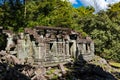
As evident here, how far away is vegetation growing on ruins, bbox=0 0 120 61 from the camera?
126 ft

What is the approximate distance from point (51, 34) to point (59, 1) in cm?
2044

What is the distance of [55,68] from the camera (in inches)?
1014

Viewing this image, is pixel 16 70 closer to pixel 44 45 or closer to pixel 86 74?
pixel 44 45

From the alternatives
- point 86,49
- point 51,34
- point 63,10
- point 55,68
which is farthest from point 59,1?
point 55,68

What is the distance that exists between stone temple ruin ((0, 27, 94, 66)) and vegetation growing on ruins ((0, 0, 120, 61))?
8.95 metres

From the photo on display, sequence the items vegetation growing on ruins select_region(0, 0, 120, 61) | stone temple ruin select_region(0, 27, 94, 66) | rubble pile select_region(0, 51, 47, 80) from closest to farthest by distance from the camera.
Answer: rubble pile select_region(0, 51, 47, 80) → stone temple ruin select_region(0, 27, 94, 66) → vegetation growing on ruins select_region(0, 0, 120, 61)

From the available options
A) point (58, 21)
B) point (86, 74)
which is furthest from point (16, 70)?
point (58, 21)

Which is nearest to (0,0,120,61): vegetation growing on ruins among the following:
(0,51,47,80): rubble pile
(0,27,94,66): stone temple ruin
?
(0,27,94,66): stone temple ruin

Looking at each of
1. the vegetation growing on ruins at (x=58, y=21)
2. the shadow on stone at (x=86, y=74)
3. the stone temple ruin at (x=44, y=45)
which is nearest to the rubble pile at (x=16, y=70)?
the stone temple ruin at (x=44, y=45)

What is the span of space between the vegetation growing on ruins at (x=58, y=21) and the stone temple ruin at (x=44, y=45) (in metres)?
8.95

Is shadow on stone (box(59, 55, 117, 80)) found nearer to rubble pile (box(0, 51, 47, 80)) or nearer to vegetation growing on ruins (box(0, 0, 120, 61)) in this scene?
rubble pile (box(0, 51, 47, 80))

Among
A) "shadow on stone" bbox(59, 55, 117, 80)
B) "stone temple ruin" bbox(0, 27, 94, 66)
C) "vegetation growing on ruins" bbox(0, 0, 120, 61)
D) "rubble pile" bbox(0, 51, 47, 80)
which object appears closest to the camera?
"rubble pile" bbox(0, 51, 47, 80)

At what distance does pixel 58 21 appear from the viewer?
40781 mm

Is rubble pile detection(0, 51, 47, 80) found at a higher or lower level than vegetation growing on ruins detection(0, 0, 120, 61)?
lower
